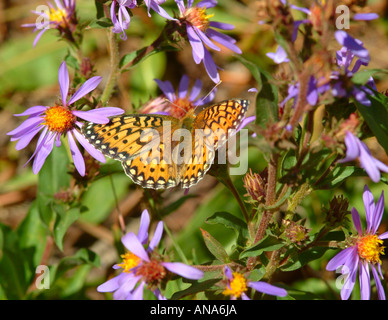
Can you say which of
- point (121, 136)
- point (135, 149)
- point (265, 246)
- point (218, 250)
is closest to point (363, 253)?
point (265, 246)

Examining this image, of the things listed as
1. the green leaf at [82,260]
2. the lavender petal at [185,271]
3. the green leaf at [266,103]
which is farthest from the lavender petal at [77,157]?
the green leaf at [266,103]

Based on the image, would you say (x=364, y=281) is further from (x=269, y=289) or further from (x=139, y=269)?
(x=139, y=269)

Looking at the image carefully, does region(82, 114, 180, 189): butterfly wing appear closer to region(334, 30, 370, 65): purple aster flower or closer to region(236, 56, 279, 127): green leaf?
region(236, 56, 279, 127): green leaf

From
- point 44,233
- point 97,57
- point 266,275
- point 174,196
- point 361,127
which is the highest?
point 361,127

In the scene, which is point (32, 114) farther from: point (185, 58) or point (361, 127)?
point (185, 58)

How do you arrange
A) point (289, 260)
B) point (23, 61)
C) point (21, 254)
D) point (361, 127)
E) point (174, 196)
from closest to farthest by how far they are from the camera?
point (361, 127) < point (289, 260) < point (21, 254) < point (174, 196) < point (23, 61)
